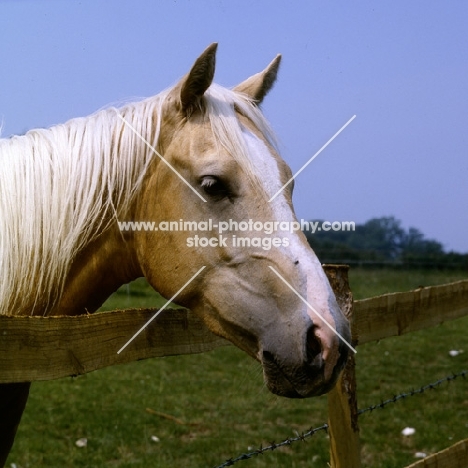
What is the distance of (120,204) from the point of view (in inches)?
97.1

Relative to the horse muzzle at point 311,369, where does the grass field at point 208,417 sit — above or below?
above

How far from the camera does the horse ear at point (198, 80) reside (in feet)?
7.71

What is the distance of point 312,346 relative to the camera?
1.94 meters

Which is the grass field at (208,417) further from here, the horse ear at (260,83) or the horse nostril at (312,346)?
the horse nostril at (312,346)

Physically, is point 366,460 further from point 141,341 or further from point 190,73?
point 190,73

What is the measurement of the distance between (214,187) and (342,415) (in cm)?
136

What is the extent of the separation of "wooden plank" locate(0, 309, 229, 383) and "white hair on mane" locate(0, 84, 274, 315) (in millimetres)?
362

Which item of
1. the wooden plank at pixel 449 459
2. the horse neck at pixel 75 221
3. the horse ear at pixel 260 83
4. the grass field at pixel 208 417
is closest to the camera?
the horse neck at pixel 75 221

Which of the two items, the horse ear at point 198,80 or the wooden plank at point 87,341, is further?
the horse ear at point 198,80

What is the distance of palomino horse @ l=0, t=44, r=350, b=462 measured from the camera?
2.05m

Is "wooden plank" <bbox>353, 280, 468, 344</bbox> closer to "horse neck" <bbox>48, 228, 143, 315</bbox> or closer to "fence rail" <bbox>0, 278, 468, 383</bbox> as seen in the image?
"fence rail" <bbox>0, 278, 468, 383</bbox>

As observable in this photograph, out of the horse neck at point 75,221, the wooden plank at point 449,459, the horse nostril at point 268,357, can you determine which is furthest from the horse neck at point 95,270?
the wooden plank at point 449,459

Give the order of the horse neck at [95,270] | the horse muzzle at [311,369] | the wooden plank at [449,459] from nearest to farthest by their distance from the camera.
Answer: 1. the horse muzzle at [311,369]
2. the horse neck at [95,270]
3. the wooden plank at [449,459]

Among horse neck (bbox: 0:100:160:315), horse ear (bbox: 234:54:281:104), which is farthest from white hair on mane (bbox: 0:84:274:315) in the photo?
horse ear (bbox: 234:54:281:104)
